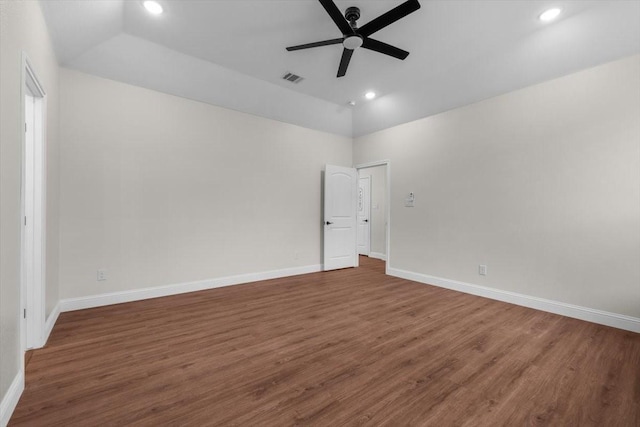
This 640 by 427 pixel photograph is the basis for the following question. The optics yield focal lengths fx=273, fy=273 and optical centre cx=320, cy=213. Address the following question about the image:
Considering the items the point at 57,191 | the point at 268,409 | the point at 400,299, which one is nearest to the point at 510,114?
the point at 400,299

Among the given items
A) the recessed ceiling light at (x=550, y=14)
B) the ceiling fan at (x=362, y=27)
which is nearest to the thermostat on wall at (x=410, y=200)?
the ceiling fan at (x=362, y=27)

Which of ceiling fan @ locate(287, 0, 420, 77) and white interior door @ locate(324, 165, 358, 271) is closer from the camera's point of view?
ceiling fan @ locate(287, 0, 420, 77)

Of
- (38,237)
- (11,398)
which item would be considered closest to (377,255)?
(38,237)

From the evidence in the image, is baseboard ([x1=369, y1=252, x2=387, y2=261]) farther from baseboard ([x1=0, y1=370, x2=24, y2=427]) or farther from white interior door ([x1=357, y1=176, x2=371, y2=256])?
baseboard ([x1=0, y1=370, x2=24, y2=427])

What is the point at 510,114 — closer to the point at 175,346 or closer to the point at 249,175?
the point at 249,175

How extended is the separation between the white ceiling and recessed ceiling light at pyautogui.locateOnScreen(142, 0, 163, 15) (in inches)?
2.3

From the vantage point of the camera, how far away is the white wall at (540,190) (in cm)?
290

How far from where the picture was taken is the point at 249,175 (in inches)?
183

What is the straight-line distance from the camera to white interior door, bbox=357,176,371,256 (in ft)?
24.9

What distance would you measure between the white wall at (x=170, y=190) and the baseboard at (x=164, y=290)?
0.07 meters

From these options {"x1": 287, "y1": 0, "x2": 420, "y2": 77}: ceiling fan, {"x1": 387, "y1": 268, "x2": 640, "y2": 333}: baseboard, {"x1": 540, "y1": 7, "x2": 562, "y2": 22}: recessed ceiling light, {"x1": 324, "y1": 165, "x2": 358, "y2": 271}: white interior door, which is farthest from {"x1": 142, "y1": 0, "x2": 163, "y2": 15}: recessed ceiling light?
{"x1": 387, "y1": 268, "x2": 640, "y2": 333}: baseboard

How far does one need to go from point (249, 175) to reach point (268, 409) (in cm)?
362

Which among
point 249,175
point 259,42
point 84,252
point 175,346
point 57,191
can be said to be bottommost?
point 175,346

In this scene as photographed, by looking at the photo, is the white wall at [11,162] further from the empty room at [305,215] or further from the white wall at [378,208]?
the white wall at [378,208]
